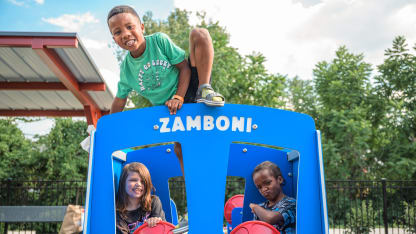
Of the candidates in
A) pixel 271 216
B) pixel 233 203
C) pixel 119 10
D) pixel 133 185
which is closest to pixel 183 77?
pixel 119 10

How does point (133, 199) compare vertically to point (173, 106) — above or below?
below

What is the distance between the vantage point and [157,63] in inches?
101

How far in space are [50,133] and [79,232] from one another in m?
8.04

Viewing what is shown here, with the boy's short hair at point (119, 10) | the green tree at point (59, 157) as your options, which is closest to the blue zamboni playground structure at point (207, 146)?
the boy's short hair at point (119, 10)

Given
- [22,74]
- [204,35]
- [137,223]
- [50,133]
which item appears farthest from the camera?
[50,133]

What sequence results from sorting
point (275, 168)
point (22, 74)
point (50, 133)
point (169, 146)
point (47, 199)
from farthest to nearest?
point (50, 133)
point (47, 199)
point (22, 74)
point (169, 146)
point (275, 168)

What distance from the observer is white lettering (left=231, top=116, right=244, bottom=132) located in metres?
1.99

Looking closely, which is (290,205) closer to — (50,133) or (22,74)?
(22,74)

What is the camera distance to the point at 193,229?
191cm

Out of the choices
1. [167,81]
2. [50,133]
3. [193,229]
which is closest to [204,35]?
[167,81]

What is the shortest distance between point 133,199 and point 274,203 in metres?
1.01

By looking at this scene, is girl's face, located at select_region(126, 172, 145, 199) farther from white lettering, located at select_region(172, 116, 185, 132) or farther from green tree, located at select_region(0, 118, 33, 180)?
green tree, located at select_region(0, 118, 33, 180)

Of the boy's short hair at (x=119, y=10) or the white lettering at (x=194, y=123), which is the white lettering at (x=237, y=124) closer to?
the white lettering at (x=194, y=123)

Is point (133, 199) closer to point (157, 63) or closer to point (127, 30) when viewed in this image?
point (157, 63)
